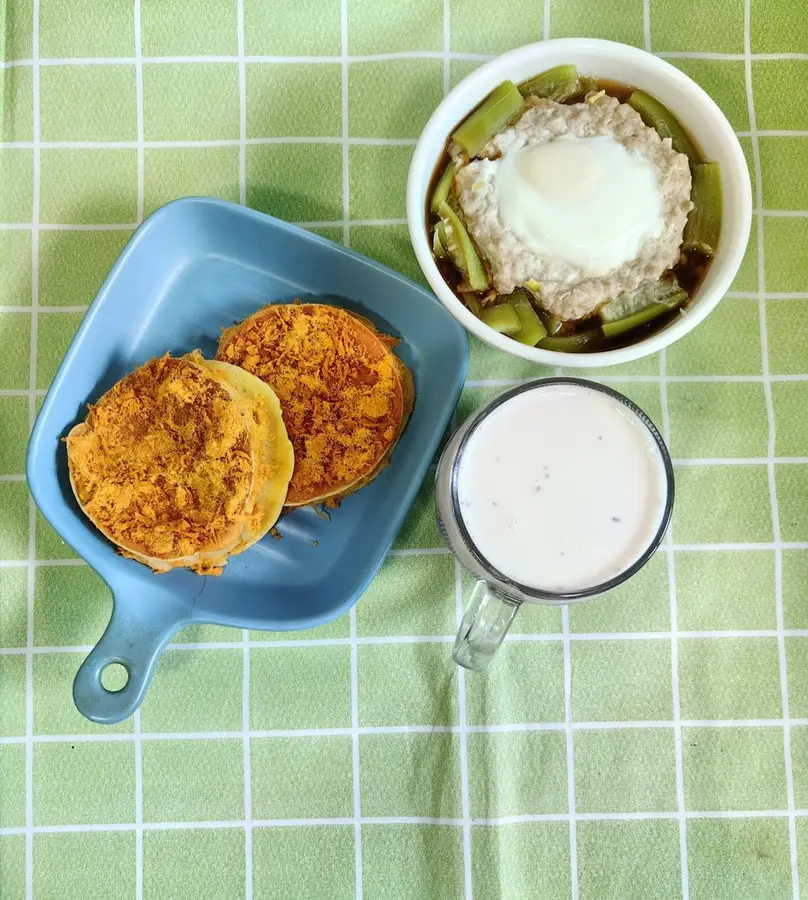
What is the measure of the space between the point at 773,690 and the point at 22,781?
3.06 ft

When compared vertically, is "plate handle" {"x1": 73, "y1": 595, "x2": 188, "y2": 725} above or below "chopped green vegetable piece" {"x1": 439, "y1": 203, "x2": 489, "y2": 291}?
below

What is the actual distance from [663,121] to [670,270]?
0.16 meters

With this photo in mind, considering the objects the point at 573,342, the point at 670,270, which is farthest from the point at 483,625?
the point at 670,270

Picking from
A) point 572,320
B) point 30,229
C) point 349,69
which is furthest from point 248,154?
point 572,320

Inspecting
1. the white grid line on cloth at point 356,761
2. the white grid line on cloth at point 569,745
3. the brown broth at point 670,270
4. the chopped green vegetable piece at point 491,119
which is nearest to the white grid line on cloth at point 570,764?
the white grid line on cloth at point 569,745

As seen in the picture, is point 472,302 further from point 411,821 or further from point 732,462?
point 411,821

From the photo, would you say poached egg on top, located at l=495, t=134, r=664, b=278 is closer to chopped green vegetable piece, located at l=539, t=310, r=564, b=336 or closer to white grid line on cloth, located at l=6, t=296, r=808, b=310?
chopped green vegetable piece, located at l=539, t=310, r=564, b=336

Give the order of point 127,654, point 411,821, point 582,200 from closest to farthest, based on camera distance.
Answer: point 582,200 → point 127,654 → point 411,821

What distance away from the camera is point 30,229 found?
3.27ft

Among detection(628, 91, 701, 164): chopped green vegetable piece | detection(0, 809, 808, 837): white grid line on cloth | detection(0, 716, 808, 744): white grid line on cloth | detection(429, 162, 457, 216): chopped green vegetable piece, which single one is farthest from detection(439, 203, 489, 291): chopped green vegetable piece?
detection(0, 809, 808, 837): white grid line on cloth

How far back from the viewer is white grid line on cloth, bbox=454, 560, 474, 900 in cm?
100

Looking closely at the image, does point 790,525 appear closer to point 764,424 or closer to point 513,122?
point 764,424

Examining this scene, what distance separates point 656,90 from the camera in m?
0.86

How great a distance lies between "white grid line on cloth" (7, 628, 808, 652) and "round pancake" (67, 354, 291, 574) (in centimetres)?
16
